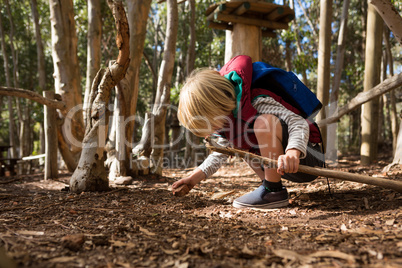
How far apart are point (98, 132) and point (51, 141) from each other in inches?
68.1

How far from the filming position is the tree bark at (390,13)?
2.32 metres

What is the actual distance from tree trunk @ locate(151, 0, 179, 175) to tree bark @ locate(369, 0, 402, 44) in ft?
9.42

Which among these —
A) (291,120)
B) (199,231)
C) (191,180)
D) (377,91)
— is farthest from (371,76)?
(199,231)

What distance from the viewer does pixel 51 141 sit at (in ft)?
13.9

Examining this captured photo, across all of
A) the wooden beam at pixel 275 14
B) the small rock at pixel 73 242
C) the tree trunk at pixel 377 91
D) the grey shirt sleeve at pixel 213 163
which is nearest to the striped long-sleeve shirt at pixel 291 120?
the grey shirt sleeve at pixel 213 163

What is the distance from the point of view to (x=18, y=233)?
1534 millimetres

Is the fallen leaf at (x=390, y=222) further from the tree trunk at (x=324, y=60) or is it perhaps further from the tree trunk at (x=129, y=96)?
the tree trunk at (x=324, y=60)

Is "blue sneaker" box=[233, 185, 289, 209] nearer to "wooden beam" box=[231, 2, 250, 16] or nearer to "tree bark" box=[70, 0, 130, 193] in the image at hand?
"tree bark" box=[70, 0, 130, 193]

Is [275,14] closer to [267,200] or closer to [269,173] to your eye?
[269,173]

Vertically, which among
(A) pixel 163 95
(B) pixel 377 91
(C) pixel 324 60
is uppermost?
(C) pixel 324 60

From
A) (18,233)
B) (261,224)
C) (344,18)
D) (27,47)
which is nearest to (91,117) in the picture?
(18,233)

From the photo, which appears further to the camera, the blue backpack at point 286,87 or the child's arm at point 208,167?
the child's arm at point 208,167

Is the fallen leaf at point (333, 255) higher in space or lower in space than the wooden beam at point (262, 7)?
lower

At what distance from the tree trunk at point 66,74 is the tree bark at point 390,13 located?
4.16m
